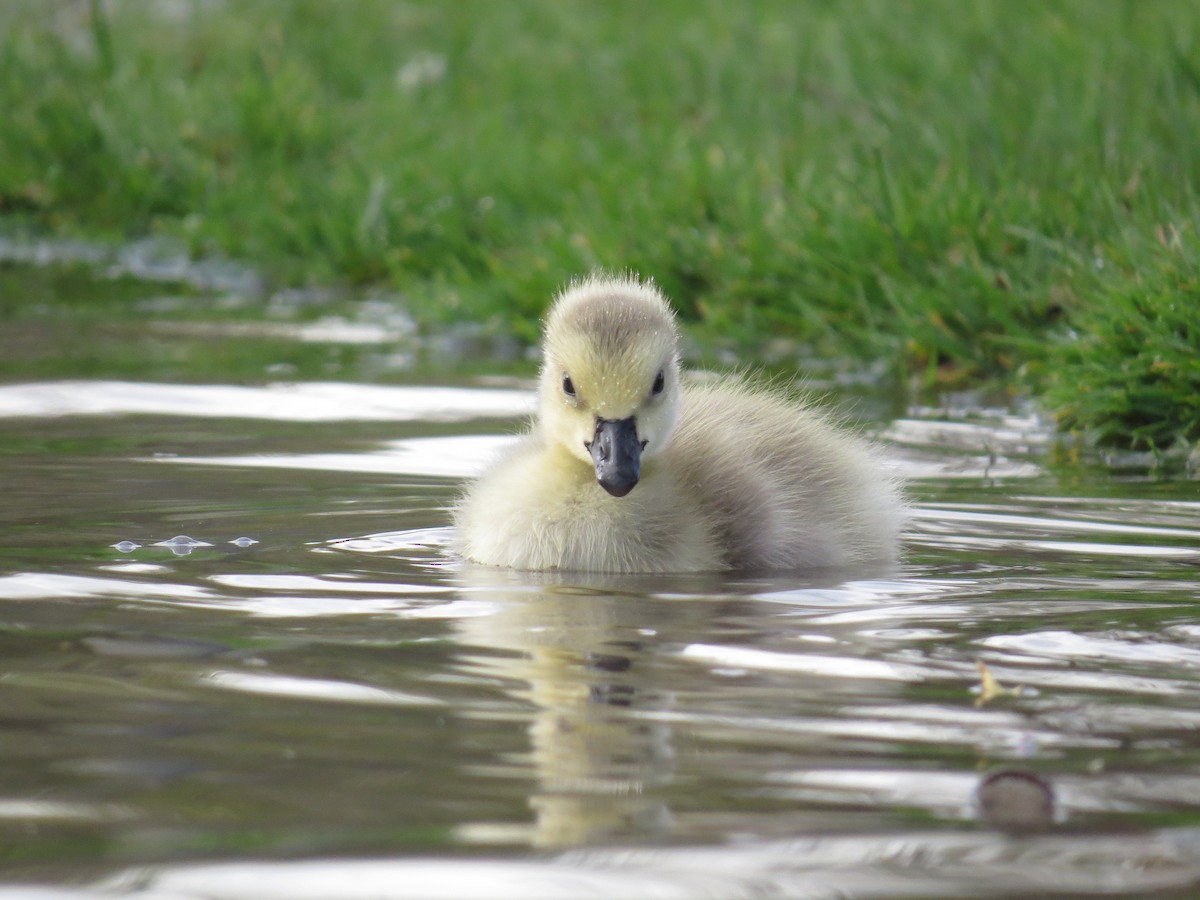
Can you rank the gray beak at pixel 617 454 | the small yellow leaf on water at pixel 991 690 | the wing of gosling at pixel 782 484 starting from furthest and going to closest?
the wing of gosling at pixel 782 484 < the gray beak at pixel 617 454 < the small yellow leaf on water at pixel 991 690

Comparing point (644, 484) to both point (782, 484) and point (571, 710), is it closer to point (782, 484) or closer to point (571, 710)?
point (782, 484)

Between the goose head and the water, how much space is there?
317 millimetres

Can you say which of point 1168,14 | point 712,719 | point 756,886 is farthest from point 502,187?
point 756,886

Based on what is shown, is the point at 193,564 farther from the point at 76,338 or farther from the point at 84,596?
the point at 76,338

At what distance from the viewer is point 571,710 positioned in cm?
308

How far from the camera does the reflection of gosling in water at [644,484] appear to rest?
4.48m

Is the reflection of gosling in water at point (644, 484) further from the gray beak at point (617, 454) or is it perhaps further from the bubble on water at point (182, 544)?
the bubble on water at point (182, 544)

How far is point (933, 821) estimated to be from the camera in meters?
2.56

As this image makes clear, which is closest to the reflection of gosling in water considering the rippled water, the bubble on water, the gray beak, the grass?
the gray beak

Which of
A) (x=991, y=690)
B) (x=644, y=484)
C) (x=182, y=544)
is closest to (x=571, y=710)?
(x=991, y=690)

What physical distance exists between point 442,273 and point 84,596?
5.76 meters

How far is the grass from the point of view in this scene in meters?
7.32

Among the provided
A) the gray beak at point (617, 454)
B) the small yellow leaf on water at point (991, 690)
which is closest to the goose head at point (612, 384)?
the gray beak at point (617, 454)

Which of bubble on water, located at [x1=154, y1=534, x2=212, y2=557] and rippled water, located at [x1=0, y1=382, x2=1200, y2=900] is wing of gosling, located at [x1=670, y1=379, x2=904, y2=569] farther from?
bubble on water, located at [x1=154, y1=534, x2=212, y2=557]
